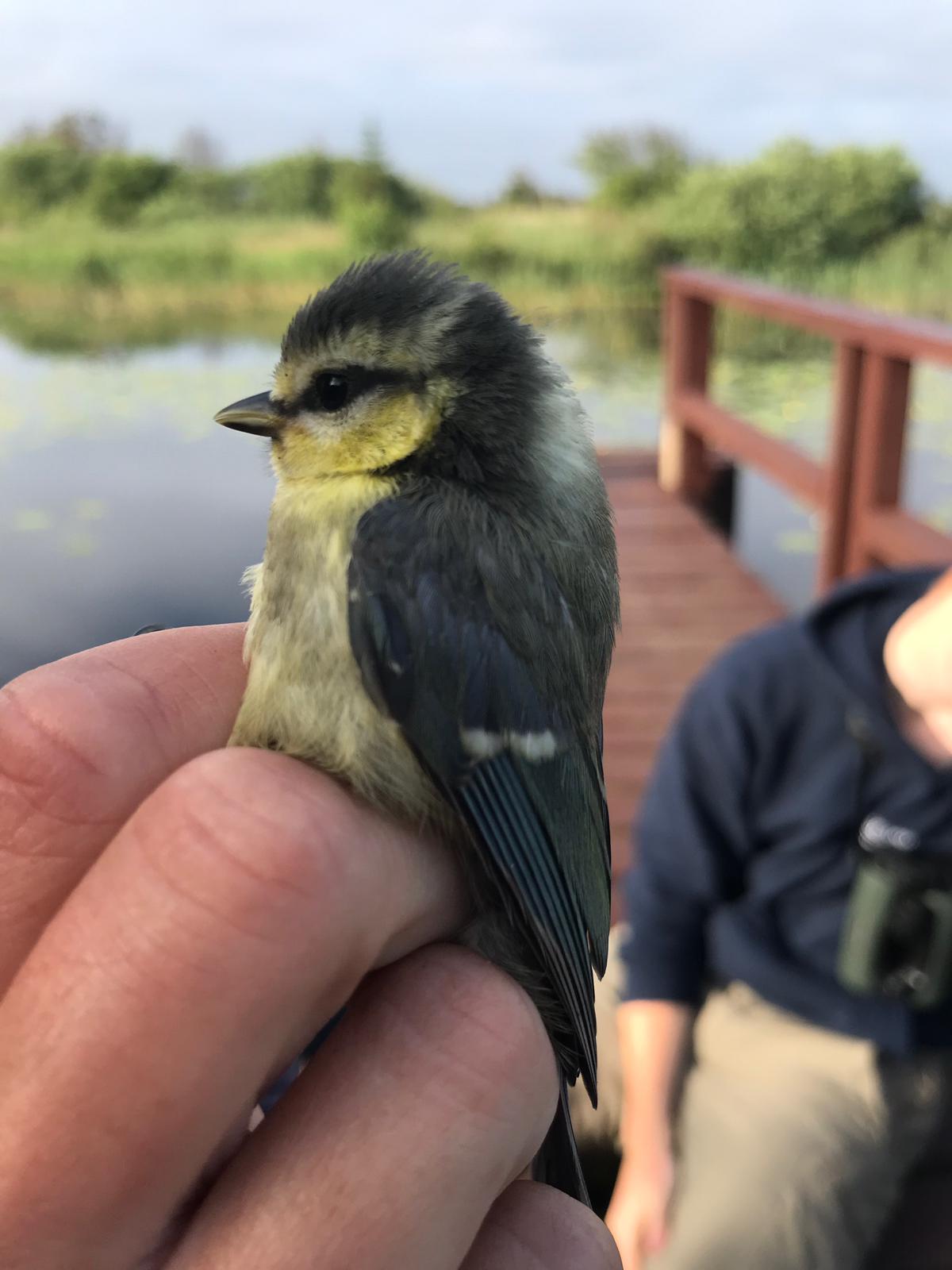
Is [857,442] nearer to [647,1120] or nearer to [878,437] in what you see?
[878,437]

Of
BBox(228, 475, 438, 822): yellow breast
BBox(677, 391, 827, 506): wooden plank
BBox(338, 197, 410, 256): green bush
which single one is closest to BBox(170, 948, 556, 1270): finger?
BBox(228, 475, 438, 822): yellow breast

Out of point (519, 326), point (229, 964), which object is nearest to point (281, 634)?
point (229, 964)

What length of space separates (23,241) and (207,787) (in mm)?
2206

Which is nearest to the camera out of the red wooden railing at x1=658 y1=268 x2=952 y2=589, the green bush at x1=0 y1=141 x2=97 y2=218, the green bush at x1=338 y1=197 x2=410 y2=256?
the green bush at x1=338 y1=197 x2=410 y2=256

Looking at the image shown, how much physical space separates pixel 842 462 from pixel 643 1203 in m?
2.79

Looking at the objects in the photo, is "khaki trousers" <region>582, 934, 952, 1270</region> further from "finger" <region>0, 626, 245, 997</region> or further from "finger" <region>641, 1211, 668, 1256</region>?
"finger" <region>0, 626, 245, 997</region>

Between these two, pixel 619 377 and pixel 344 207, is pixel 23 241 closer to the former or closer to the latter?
pixel 344 207

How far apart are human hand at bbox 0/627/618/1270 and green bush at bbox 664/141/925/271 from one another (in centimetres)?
537

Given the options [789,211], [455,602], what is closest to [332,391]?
[455,602]

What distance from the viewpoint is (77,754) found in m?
0.76

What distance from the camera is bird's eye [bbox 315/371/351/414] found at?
40.4 inches

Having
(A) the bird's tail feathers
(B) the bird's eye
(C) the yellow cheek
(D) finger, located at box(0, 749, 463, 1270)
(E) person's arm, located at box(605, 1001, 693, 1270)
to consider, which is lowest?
(E) person's arm, located at box(605, 1001, 693, 1270)

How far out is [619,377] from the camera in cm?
619

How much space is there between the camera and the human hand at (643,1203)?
Result: 195 centimetres
